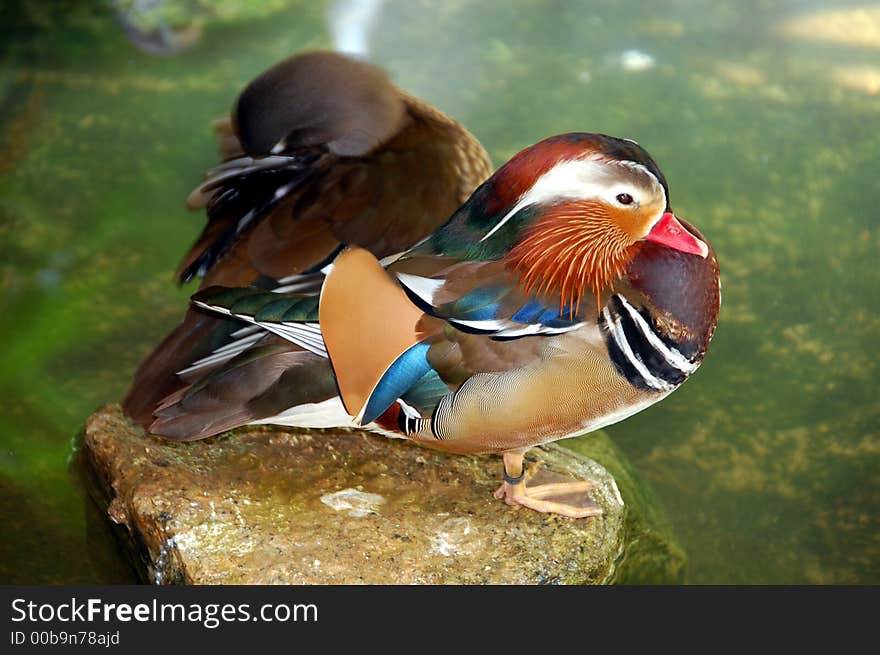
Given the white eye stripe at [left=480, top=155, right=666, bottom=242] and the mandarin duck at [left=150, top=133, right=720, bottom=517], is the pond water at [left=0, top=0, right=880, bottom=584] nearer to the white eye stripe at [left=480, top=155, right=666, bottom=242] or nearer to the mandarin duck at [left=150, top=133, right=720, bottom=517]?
the mandarin duck at [left=150, top=133, right=720, bottom=517]

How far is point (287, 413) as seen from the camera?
226 centimetres

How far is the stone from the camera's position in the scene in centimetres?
225

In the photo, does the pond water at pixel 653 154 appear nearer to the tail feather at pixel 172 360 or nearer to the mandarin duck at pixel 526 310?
the tail feather at pixel 172 360

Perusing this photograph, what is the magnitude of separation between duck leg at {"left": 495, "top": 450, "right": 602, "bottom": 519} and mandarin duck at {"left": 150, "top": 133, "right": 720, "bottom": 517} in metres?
0.20

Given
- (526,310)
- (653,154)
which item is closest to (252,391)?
(526,310)

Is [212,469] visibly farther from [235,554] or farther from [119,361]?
[119,361]

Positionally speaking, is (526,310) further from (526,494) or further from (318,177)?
(318,177)

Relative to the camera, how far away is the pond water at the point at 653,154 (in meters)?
2.91

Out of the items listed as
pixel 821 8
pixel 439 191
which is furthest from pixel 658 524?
pixel 821 8

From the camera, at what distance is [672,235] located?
2.12m

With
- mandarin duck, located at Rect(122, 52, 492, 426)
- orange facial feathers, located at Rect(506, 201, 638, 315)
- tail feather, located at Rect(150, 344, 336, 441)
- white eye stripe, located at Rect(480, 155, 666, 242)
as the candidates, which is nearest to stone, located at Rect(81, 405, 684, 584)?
tail feather, located at Rect(150, 344, 336, 441)

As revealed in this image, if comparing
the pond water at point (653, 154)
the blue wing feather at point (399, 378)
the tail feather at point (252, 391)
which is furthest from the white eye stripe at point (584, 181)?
→ the pond water at point (653, 154)

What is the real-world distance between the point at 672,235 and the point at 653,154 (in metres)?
2.06

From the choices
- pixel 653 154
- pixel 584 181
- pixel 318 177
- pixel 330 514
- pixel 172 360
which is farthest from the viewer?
pixel 653 154
